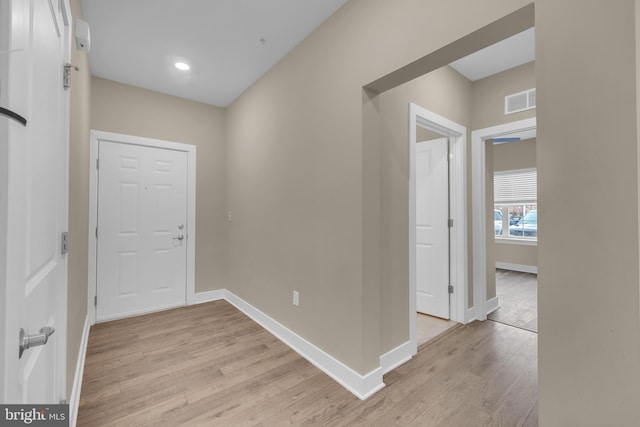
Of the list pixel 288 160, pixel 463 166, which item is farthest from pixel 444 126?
pixel 288 160

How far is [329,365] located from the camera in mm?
2129

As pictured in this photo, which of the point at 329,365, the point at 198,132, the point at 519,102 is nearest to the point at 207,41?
the point at 198,132

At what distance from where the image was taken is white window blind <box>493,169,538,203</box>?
572 cm

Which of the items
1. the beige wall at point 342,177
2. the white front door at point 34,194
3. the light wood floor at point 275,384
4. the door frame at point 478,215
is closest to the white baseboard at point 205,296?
the light wood floor at point 275,384

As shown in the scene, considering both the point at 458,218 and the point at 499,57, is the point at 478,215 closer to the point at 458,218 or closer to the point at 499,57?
the point at 458,218

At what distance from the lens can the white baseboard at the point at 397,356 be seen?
217 centimetres

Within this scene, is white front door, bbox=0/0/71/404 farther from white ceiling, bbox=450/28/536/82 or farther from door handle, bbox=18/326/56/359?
white ceiling, bbox=450/28/536/82

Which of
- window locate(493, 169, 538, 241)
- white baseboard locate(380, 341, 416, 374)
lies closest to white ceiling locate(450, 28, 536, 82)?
white baseboard locate(380, 341, 416, 374)

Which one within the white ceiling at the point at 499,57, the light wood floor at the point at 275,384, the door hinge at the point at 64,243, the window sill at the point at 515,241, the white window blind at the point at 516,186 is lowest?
the light wood floor at the point at 275,384

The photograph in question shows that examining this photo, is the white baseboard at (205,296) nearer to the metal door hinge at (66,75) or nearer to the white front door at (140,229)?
the white front door at (140,229)

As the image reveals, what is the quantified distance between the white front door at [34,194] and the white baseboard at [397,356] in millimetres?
1944

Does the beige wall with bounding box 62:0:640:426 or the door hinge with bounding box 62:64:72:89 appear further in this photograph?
the door hinge with bounding box 62:64:72:89

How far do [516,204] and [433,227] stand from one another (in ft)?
13.2

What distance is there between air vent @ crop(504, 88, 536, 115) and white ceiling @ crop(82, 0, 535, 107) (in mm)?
321
